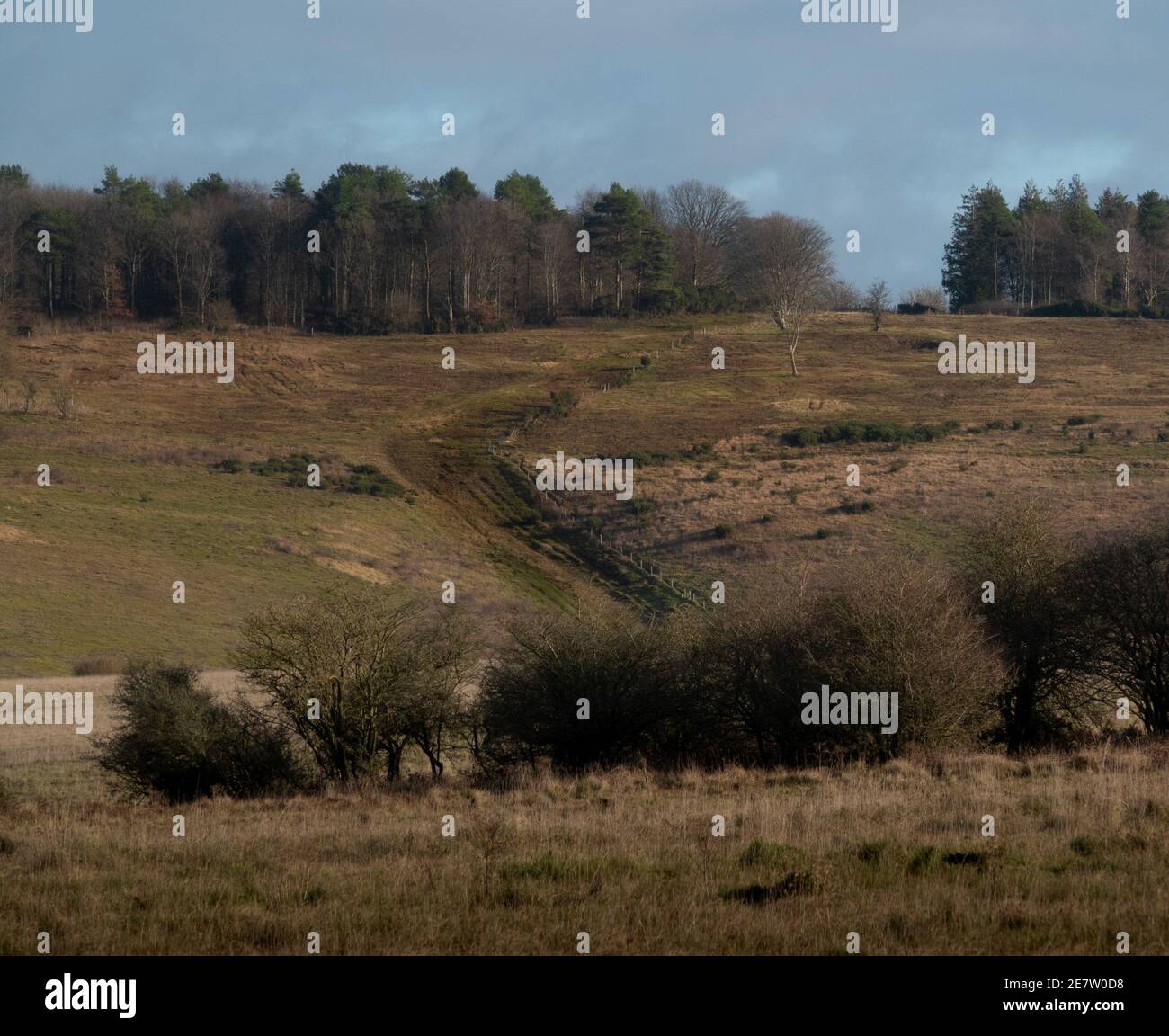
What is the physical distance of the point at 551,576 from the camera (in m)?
64.3

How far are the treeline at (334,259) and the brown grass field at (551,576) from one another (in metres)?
8.87

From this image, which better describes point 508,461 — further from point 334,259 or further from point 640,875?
point 640,875

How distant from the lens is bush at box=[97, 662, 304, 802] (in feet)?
76.5

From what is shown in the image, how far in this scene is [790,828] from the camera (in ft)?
45.4

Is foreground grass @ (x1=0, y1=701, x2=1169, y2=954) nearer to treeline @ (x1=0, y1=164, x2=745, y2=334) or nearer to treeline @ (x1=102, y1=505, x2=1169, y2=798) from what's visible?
treeline @ (x1=102, y1=505, x2=1169, y2=798)

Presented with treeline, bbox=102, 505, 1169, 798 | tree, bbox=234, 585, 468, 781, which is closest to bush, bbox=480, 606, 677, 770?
treeline, bbox=102, 505, 1169, 798
